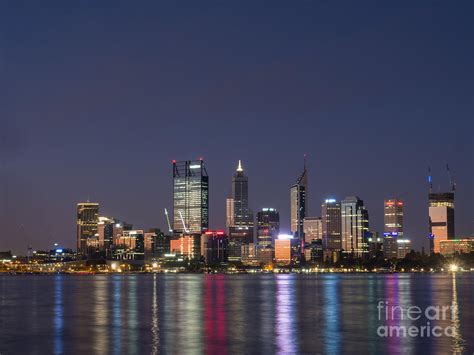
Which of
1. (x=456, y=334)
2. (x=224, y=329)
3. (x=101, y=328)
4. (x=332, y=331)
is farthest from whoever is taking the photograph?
(x=101, y=328)

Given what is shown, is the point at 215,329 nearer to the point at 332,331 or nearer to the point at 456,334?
the point at 332,331

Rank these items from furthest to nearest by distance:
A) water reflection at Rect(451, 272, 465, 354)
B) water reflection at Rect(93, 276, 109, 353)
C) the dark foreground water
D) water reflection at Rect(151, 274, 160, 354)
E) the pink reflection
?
water reflection at Rect(93, 276, 109, 353) → water reflection at Rect(151, 274, 160, 354) → the dark foreground water → the pink reflection → water reflection at Rect(451, 272, 465, 354)

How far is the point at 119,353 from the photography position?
147ft

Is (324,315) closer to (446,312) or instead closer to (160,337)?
(446,312)

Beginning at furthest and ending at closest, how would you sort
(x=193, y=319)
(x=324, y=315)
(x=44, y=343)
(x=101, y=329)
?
1. (x=324, y=315)
2. (x=193, y=319)
3. (x=101, y=329)
4. (x=44, y=343)

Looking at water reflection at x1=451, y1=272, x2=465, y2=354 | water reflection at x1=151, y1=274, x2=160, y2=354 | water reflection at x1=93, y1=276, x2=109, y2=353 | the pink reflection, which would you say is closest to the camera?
water reflection at x1=451, y1=272, x2=465, y2=354

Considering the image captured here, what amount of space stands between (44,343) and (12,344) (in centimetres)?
207

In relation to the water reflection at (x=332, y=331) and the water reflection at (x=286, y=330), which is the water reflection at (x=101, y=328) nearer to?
the water reflection at (x=286, y=330)

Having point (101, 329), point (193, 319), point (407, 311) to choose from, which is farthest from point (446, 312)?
point (101, 329)

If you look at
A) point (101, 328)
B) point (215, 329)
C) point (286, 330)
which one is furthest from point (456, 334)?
point (101, 328)

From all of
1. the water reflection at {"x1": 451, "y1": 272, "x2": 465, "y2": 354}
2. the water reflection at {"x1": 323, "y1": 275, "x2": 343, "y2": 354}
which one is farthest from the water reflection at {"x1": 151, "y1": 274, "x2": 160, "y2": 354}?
the water reflection at {"x1": 451, "y1": 272, "x2": 465, "y2": 354}

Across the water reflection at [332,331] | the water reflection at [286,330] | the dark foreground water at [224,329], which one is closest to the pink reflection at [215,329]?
the dark foreground water at [224,329]

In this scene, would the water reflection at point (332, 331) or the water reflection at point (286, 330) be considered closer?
the water reflection at point (286, 330)

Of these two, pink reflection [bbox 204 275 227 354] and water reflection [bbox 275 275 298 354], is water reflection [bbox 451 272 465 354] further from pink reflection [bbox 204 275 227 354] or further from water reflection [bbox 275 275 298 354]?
pink reflection [bbox 204 275 227 354]
